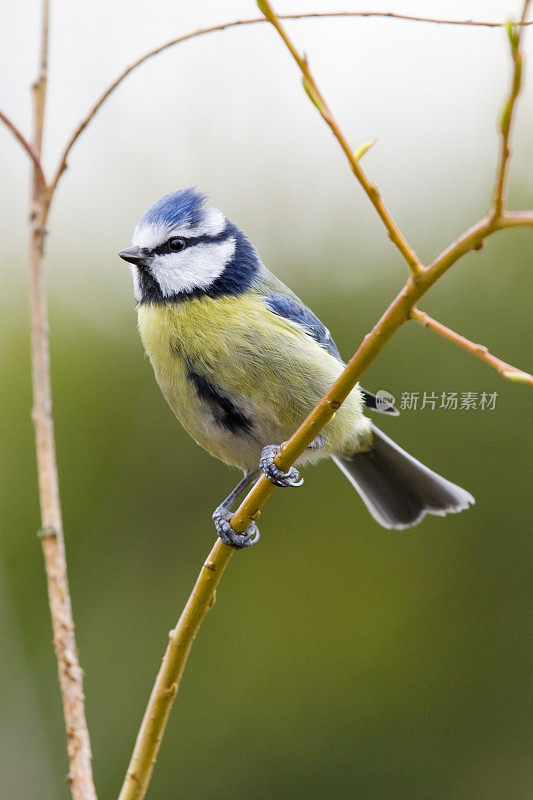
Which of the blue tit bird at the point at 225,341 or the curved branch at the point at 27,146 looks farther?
the blue tit bird at the point at 225,341

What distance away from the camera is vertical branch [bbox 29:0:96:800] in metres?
1.24

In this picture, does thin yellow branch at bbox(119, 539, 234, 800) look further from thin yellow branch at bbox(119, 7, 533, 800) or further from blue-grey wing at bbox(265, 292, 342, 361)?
Answer: blue-grey wing at bbox(265, 292, 342, 361)

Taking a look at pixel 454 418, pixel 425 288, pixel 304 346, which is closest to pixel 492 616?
pixel 454 418

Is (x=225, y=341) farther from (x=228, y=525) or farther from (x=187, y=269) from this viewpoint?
(x=228, y=525)

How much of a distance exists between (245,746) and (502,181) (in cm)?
368

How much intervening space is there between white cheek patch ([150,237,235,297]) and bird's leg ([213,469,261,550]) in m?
0.65

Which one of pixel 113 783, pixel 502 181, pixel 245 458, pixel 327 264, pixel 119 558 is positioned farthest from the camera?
pixel 327 264

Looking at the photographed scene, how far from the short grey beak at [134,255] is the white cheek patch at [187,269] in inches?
1.4

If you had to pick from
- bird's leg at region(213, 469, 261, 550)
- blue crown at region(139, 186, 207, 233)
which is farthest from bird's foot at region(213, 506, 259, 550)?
blue crown at region(139, 186, 207, 233)

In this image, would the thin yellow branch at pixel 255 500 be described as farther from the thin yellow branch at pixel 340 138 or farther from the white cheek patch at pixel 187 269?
the white cheek patch at pixel 187 269

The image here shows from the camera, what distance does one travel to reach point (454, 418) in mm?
4125

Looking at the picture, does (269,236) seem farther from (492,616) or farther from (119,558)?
(492,616)

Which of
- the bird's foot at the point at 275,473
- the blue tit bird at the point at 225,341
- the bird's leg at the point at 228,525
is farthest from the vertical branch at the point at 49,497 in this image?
the blue tit bird at the point at 225,341

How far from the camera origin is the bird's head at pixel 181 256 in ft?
8.58
